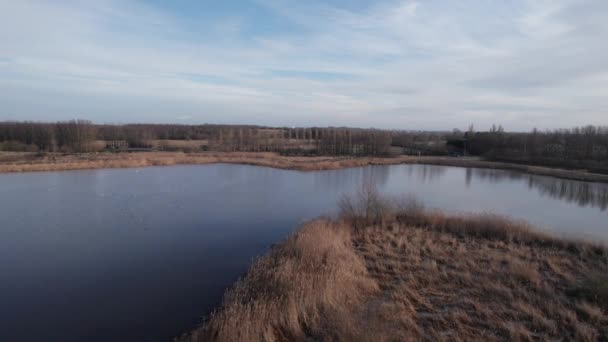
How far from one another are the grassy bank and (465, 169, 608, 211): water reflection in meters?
8.67

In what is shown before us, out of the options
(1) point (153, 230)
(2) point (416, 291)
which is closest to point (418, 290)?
(2) point (416, 291)

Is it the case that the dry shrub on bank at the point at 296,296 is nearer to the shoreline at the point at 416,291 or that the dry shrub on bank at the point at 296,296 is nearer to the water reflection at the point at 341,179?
the shoreline at the point at 416,291

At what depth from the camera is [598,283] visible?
4.61 meters

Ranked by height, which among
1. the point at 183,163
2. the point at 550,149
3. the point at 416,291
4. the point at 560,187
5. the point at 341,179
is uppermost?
the point at 550,149

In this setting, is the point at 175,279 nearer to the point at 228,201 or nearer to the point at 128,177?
the point at 228,201

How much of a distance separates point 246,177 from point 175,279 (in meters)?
12.1

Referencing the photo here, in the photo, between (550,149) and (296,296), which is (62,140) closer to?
(296,296)

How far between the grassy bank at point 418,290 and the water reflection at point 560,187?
28.4 feet

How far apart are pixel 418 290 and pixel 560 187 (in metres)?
16.7

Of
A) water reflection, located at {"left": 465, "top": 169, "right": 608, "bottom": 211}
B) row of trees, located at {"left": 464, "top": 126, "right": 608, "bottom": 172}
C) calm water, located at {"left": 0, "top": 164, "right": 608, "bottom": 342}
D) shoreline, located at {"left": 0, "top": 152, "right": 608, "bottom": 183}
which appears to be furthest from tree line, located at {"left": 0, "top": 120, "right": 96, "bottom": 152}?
row of trees, located at {"left": 464, "top": 126, "right": 608, "bottom": 172}

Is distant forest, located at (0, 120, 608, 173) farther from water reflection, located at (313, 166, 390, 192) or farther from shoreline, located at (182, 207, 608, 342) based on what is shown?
shoreline, located at (182, 207, 608, 342)

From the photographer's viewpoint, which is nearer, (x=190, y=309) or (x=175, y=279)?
(x=190, y=309)

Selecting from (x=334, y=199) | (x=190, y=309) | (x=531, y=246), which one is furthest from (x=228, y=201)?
(x=531, y=246)

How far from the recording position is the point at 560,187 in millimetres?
17156
